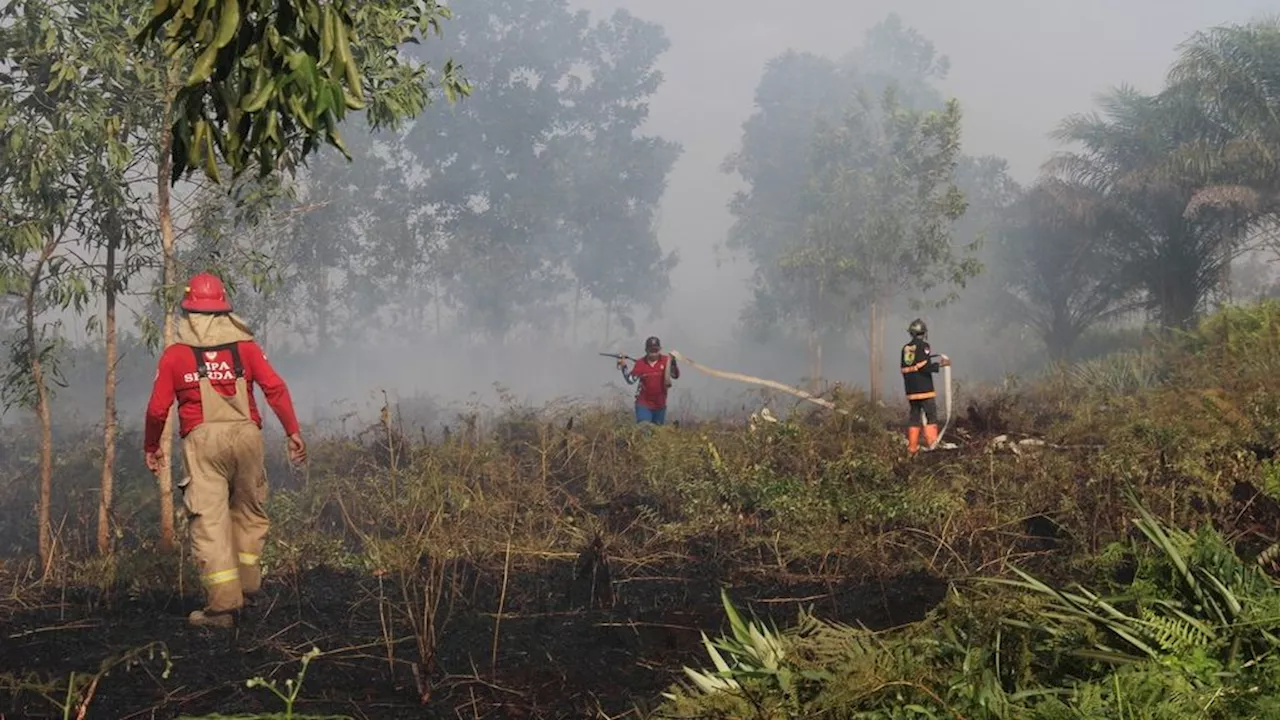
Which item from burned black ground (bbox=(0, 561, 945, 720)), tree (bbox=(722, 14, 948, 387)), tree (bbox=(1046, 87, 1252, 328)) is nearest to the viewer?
burned black ground (bbox=(0, 561, 945, 720))

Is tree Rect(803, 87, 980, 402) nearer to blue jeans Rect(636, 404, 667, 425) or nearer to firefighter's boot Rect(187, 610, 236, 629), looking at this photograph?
blue jeans Rect(636, 404, 667, 425)

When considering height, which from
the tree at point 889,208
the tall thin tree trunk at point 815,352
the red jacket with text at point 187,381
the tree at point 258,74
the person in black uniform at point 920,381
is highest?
the tree at point 889,208

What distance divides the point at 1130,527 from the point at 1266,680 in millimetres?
3986

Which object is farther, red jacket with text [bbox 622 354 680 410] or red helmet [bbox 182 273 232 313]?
red jacket with text [bbox 622 354 680 410]

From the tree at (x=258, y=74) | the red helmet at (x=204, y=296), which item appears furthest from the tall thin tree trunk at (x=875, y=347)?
the tree at (x=258, y=74)

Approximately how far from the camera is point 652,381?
1195cm

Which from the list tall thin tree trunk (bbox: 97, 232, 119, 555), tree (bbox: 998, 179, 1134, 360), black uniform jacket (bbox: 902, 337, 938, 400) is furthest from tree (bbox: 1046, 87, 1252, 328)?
tall thin tree trunk (bbox: 97, 232, 119, 555)

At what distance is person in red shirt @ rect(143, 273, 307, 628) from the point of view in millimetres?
5562

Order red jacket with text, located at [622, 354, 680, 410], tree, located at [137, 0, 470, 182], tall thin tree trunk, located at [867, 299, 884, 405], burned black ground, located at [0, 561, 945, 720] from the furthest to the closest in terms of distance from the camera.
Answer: tall thin tree trunk, located at [867, 299, 884, 405]
red jacket with text, located at [622, 354, 680, 410]
burned black ground, located at [0, 561, 945, 720]
tree, located at [137, 0, 470, 182]

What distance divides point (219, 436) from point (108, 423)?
2749 mm

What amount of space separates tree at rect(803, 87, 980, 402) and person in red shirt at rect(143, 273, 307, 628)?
1390cm

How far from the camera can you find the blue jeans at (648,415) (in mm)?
12069

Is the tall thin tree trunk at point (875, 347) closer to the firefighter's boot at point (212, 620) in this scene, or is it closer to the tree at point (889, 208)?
the tree at point (889, 208)

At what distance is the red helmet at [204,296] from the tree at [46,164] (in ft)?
7.07
